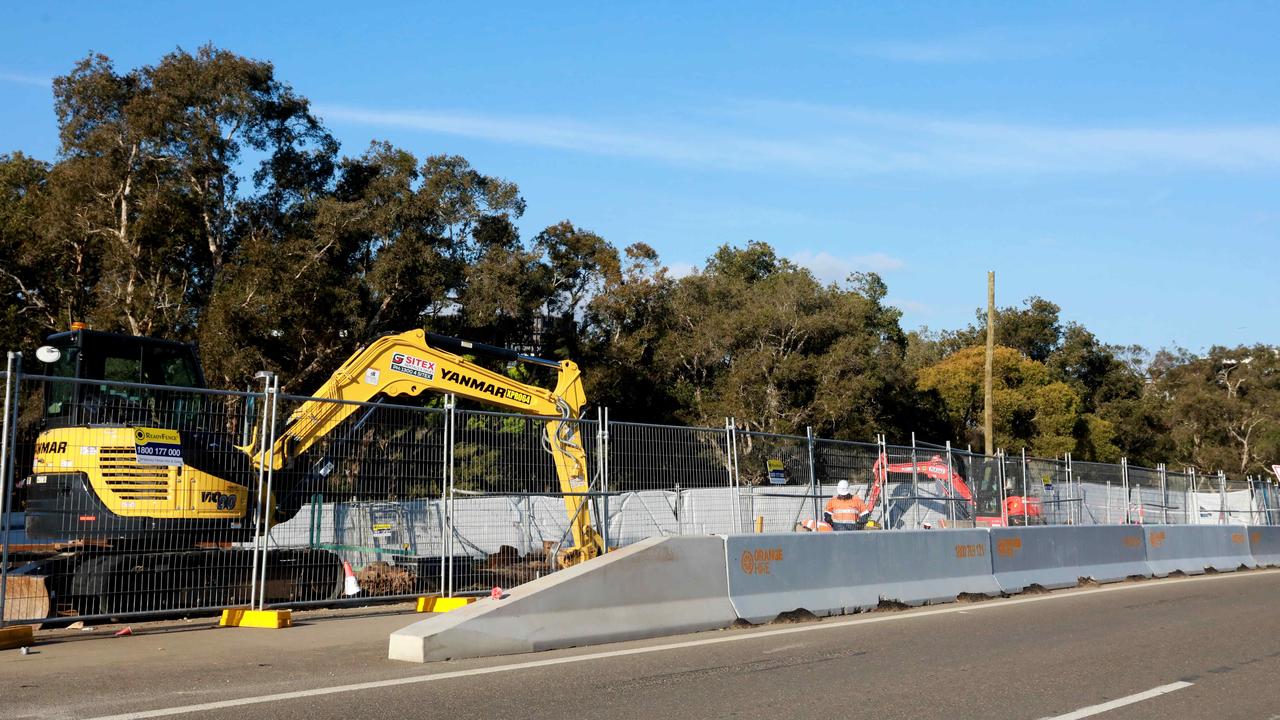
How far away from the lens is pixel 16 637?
9.16 m

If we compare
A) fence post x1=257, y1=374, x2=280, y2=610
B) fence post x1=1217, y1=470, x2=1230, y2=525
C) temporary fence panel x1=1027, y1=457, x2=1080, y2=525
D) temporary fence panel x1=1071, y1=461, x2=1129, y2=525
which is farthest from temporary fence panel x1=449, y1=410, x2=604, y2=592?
fence post x1=1217, y1=470, x2=1230, y2=525

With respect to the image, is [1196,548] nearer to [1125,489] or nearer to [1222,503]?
[1125,489]

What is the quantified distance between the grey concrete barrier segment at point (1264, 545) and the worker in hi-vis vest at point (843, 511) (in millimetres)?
12580

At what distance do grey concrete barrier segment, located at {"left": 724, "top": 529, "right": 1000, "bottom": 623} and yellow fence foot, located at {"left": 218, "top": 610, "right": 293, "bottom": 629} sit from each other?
431 cm

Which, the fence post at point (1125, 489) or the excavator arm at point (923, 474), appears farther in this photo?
the fence post at point (1125, 489)

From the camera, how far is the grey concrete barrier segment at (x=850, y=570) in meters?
11.5

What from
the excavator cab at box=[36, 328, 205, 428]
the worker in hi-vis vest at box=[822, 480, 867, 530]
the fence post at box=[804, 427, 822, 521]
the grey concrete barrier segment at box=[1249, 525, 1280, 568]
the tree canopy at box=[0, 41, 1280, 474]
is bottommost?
the grey concrete barrier segment at box=[1249, 525, 1280, 568]

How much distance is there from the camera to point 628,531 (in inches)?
569

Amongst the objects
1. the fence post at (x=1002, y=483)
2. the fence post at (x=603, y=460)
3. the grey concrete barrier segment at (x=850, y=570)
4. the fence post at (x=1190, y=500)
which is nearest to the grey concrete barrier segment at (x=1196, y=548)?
the fence post at (x=1002, y=483)

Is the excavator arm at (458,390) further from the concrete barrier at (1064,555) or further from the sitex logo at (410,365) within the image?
the concrete barrier at (1064,555)

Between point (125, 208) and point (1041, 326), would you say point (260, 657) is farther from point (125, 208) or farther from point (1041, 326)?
point (1041, 326)

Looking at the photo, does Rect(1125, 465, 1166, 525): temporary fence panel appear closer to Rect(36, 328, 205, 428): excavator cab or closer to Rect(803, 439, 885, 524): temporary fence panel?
Rect(803, 439, 885, 524): temporary fence panel

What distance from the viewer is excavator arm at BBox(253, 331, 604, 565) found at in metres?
14.2

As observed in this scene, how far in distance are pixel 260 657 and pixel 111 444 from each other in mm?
4002
